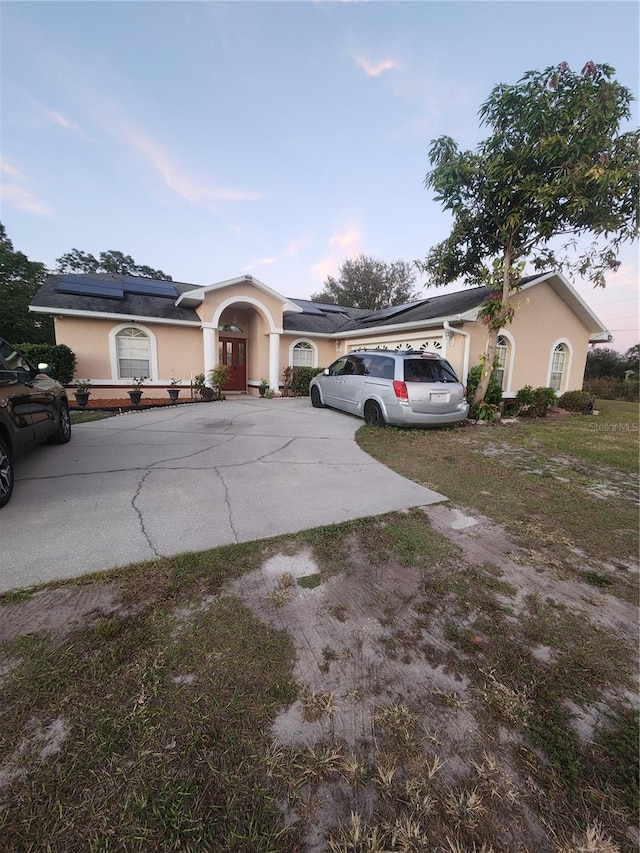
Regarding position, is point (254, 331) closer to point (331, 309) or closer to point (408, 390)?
point (331, 309)

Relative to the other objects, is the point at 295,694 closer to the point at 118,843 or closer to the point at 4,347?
the point at 118,843

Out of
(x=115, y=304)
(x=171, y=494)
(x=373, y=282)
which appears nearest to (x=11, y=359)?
(x=171, y=494)

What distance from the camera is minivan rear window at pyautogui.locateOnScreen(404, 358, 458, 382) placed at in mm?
7477

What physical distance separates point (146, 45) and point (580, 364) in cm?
1759

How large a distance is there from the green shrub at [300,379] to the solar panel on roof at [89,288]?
6.99 meters

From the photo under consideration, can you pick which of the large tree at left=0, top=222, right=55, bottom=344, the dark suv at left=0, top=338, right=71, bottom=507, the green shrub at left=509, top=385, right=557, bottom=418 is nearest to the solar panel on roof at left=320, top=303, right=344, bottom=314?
the green shrub at left=509, top=385, right=557, bottom=418

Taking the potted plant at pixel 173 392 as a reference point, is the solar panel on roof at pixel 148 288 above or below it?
above

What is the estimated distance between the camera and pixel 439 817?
124 centimetres

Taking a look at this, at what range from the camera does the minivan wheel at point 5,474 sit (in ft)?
11.9

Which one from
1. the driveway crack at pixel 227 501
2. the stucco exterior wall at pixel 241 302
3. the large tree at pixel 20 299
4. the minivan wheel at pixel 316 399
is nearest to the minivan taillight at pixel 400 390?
the minivan wheel at pixel 316 399

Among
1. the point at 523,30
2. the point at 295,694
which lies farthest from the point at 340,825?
the point at 523,30

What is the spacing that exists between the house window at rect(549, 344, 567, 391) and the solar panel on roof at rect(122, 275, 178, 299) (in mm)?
15591

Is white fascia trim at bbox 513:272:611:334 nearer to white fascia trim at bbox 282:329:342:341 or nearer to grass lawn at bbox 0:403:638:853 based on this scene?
white fascia trim at bbox 282:329:342:341

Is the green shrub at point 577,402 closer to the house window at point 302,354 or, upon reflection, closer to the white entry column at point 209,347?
the house window at point 302,354
